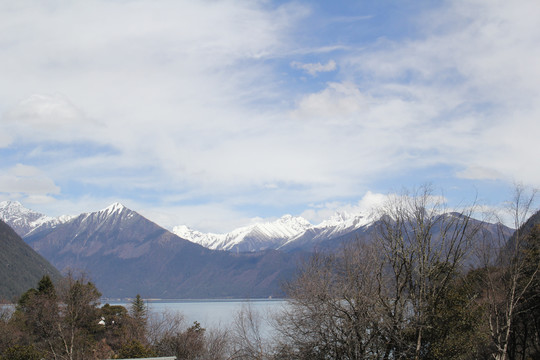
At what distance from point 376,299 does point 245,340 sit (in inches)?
449

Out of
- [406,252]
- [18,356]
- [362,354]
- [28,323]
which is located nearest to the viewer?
[362,354]

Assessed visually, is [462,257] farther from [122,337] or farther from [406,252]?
[122,337]

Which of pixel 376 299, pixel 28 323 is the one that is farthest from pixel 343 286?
pixel 28 323

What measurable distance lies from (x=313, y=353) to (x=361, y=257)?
545 cm

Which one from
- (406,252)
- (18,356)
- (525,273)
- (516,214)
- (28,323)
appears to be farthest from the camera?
(28,323)

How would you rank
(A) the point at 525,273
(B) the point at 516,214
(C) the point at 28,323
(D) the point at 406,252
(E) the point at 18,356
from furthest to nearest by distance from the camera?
(C) the point at 28,323, (E) the point at 18,356, (A) the point at 525,273, (B) the point at 516,214, (D) the point at 406,252

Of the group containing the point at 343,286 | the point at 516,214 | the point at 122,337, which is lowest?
the point at 122,337

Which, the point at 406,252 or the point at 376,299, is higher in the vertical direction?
the point at 406,252

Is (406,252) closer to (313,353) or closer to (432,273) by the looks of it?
(432,273)

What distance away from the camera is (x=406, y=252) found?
26812 mm

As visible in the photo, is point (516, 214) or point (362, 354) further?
point (516, 214)

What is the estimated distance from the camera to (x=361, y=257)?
2714 centimetres

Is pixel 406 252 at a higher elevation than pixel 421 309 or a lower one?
higher

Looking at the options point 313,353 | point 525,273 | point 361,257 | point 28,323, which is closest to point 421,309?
point 361,257
